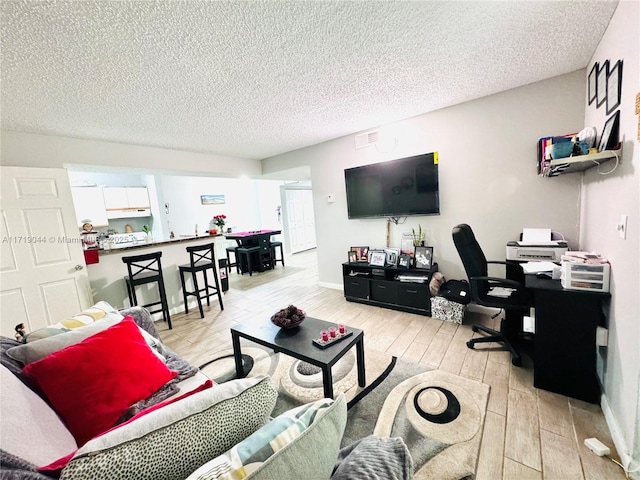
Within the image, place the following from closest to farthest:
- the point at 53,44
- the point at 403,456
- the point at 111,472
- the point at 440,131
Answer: the point at 111,472, the point at 403,456, the point at 53,44, the point at 440,131

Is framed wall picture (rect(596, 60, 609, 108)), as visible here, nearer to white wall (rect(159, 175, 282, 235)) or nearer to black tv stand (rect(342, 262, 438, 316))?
black tv stand (rect(342, 262, 438, 316))

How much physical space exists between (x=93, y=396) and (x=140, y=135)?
10.0 feet

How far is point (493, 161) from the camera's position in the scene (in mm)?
2705

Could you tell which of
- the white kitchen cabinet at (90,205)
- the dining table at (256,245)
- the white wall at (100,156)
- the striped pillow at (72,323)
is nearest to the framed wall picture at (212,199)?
the dining table at (256,245)

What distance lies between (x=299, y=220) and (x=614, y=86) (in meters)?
6.77

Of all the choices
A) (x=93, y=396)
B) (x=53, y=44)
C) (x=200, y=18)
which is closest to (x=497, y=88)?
(x=200, y=18)

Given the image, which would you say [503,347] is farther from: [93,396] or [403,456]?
[93,396]

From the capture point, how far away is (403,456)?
0.64m

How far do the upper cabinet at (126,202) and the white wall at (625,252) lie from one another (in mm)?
7886

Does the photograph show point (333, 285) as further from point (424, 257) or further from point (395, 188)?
point (395, 188)

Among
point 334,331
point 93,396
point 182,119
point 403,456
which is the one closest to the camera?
point 403,456

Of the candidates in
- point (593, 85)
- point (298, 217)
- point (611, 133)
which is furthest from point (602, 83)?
point (298, 217)

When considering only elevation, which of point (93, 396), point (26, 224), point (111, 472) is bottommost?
point (93, 396)

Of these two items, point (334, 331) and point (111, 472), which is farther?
point (334, 331)
